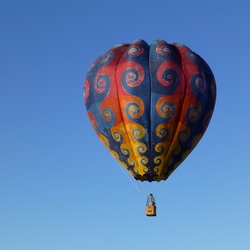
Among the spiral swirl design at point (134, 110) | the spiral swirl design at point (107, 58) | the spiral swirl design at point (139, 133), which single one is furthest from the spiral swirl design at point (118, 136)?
the spiral swirl design at point (107, 58)

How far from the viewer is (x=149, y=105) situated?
33.5 metres

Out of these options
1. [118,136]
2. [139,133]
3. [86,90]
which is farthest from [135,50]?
[118,136]

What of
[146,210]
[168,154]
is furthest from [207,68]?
[146,210]

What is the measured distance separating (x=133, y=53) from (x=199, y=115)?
3.38m

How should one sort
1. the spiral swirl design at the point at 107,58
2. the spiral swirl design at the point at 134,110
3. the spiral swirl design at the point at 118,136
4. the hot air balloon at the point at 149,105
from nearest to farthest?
the spiral swirl design at the point at 134,110
the hot air balloon at the point at 149,105
the spiral swirl design at the point at 118,136
the spiral swirl design at the point at 107,58

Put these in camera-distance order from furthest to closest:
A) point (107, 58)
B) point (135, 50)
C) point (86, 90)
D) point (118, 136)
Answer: point (86, 90)
point (107, 58)
point (135, 50)
point (118, 136)

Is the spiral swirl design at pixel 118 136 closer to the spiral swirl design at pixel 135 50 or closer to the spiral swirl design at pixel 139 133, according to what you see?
the spiral swirl design at pixel 139 133

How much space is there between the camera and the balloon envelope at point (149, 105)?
33.5 metres

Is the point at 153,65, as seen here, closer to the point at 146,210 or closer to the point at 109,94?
the point at 109,94

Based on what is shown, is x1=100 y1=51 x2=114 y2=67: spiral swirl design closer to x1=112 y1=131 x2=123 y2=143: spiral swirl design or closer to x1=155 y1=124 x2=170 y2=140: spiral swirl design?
x1=112 y1=131 x2=123 y2=143: spiral swirl design

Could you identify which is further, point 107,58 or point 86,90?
point 86,90

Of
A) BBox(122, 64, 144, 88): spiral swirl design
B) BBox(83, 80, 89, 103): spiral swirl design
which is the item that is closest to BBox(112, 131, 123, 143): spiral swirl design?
BBox(122, 64, 144, 88): spiral swirl design

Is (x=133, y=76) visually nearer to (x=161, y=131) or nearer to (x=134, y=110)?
(x=134, y=110)

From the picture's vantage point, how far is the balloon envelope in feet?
110
